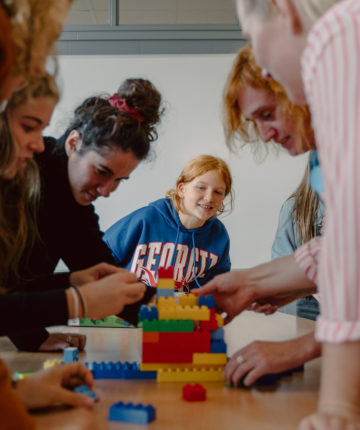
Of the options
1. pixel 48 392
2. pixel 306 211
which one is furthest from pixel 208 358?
pixel 306 211

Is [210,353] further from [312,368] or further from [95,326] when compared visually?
[95,326]

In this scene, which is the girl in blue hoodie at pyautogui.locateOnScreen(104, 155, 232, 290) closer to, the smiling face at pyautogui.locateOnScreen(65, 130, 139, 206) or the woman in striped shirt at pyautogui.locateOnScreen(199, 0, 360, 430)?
the smiling face at pyautogui.locateOnScreen(65, 130, 139, 206)

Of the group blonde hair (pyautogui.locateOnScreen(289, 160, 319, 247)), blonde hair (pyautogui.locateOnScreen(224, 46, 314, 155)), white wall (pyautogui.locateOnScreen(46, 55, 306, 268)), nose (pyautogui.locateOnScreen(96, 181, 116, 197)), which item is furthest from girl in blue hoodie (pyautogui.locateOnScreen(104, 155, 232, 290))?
blonde hair (pyautogui.locateOnScreen(224, 46, 314, 155))

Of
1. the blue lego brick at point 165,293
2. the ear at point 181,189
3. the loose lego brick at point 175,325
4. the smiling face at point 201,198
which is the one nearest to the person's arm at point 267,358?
the loose lego brick at point 175,325

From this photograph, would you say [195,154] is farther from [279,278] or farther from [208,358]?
[208,358]

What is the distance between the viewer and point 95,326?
5.38ft

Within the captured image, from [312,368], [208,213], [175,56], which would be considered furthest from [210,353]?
[175,56]

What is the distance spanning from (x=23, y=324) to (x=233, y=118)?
727 mm

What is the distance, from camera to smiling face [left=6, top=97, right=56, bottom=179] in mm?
1023

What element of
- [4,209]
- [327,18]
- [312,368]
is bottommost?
[312,368]

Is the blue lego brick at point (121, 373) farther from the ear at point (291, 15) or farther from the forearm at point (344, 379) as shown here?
the ear at point (291, 15)

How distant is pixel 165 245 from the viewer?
2.48 meters

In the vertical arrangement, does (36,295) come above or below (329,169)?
below

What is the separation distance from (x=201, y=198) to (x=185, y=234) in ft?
0.64
